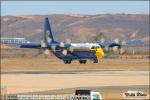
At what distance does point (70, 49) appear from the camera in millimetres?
132250

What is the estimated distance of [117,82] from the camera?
7969 cm

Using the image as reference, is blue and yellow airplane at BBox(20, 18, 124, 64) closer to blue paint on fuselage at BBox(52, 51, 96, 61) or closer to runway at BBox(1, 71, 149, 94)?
blue paint on fuselage at BBox(52, 51, 96, 61)

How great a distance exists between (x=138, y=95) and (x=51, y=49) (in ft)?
240

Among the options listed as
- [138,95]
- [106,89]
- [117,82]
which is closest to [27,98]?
[138,95]

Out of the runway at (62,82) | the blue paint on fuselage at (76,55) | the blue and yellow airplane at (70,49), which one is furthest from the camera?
the blue paint on fuselage at (76,55)

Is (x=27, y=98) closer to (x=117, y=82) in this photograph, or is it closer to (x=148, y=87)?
(x=148, y=87)

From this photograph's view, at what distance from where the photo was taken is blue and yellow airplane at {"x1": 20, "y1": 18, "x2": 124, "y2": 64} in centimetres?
12850

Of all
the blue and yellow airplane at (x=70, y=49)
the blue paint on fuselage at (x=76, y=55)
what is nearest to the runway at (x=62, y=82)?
the blue and yellow airplane at (x=70, y=49)

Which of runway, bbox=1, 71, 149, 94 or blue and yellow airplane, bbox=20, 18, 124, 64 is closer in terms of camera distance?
runway, bbox=1, 71, 149, 94

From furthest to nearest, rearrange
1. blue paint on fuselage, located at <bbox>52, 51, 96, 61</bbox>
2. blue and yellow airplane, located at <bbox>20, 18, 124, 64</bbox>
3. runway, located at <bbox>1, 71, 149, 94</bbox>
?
blue paint on fuselage, located at <bbox>52, 51, 96, 61</bbox>, blue and yellow airplane, located at <bbox>20, 18, 124, 64</bbox>, runway, located at <bbox>1, 71, 149, 94</bbox>

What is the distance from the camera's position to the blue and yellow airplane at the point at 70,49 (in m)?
128

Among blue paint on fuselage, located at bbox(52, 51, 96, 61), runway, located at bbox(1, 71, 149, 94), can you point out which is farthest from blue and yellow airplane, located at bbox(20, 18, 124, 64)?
runway, located at bbox(1, 71, 149, 94)

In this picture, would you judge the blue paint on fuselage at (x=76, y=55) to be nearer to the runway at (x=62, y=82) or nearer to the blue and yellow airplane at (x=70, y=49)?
the blue and yellow airplane at (x=70, y=49)

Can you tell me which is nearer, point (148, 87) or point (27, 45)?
point (148, 87)
